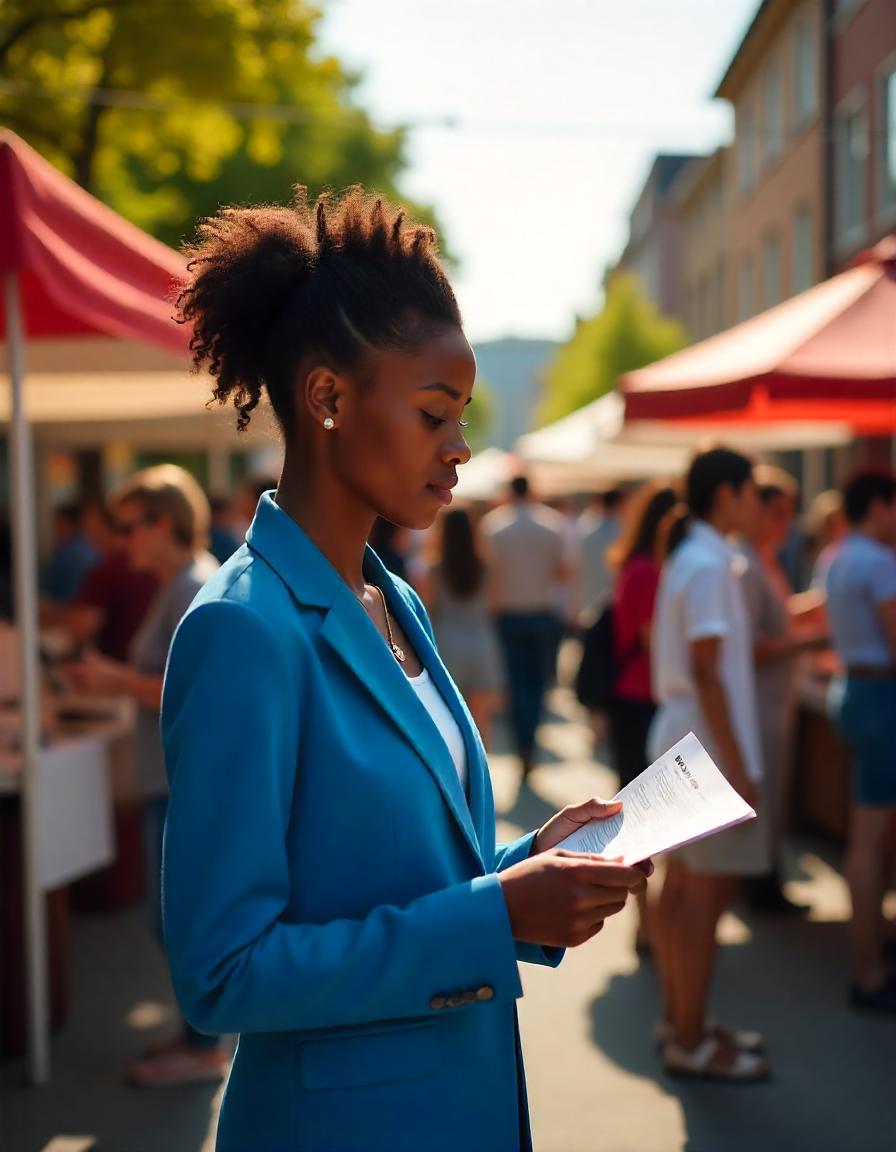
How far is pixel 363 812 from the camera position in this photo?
59.6 inches

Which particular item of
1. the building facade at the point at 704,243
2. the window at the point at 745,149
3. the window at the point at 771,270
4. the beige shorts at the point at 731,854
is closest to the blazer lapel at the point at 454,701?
the beige shorts at the point at 731,854

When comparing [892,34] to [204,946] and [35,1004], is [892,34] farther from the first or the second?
[204,946]

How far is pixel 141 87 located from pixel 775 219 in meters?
13.8

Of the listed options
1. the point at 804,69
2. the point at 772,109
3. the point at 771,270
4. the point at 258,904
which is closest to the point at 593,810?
the point at 258,904

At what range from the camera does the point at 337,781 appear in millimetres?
1504

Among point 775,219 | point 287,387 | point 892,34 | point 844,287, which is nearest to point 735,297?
point 775,219

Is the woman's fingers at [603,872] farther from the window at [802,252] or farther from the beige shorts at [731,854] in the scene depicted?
the window at [802,252]

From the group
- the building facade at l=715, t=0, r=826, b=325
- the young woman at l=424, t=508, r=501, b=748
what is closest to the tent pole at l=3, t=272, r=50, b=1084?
the young woman at l=424, t=508, r=501, b=748

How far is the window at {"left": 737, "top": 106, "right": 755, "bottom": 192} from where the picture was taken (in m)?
26.7

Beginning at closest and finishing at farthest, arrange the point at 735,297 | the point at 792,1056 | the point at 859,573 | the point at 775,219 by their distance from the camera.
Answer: the point at 792,1056 → the point at 859,573 → the point at 775,219 → the point at 735,297

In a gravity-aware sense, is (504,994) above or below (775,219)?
below

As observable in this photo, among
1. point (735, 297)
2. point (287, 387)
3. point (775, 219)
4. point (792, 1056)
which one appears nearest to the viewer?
point (287, 387)

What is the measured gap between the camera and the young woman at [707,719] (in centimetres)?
436

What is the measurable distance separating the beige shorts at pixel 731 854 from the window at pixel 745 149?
2337cm
